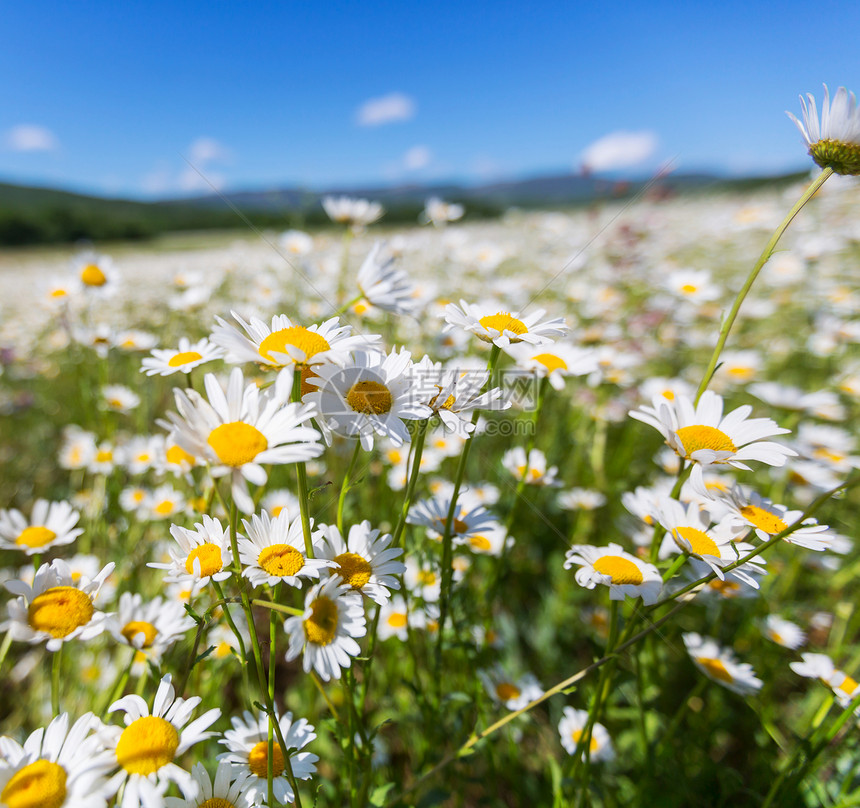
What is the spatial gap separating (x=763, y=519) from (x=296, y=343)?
1.01 metres

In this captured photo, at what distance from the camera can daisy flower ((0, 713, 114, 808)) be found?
693mm

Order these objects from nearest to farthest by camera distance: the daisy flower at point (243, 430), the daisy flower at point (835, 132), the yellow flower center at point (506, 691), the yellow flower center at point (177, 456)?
the daisy flower at point (243, 430), the daisy flower at point (835, 132), the yellow flower center at point (177, 456), the yellow flower center at point (506, 691)

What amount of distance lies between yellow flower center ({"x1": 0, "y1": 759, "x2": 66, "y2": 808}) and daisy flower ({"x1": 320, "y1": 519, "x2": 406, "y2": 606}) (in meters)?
0.48

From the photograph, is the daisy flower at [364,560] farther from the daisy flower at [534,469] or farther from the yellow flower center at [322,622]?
the daisy flower at [534,469]

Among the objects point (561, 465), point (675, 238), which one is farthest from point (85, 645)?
point (675, 238)

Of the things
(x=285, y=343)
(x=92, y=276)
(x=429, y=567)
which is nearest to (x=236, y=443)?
(x=285, y=343)

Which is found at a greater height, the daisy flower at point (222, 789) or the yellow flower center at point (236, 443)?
the yellow flower center at point (236, 443)

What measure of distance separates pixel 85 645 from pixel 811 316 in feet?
19.7

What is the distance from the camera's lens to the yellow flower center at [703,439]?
38.1 inches

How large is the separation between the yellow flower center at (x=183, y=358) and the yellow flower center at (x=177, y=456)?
0.95 ft

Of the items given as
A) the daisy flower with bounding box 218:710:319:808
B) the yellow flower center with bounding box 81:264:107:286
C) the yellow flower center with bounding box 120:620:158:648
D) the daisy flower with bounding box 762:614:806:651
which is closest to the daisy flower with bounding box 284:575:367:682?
the daisy flower with bounding box 218:710:319:808

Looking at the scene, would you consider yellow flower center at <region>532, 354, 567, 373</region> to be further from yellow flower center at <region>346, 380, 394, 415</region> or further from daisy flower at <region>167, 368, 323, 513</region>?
daisy flower at <region>167, 368, 323, 513</region>

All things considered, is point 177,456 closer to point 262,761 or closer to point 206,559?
point 206,559

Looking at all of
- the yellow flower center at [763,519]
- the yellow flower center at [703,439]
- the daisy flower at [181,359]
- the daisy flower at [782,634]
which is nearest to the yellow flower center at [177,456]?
the daisy flower at [181,359]
